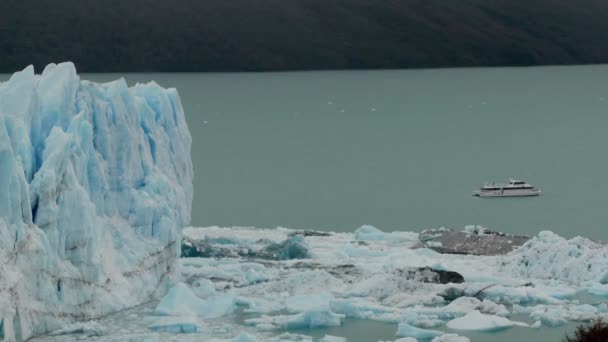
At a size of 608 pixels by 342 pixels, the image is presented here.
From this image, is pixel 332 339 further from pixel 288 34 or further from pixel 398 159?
pixel 288 34

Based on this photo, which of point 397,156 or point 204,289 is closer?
point 204,289

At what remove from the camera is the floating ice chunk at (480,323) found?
12.4 meters

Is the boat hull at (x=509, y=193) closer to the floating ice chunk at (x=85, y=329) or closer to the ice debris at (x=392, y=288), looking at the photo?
the ice debris at (x=392, y=288)

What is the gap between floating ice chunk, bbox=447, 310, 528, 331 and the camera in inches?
488

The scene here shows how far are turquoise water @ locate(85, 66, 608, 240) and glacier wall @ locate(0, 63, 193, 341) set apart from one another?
584 centimetres

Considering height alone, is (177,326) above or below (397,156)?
below

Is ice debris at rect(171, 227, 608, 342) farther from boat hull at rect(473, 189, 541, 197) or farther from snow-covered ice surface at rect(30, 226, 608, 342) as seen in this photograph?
boat hull at rect(473, 189, 541, 197)

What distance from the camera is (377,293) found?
1362cm

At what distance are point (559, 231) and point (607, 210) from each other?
257 cm

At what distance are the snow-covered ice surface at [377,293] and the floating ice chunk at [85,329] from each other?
0.14 m

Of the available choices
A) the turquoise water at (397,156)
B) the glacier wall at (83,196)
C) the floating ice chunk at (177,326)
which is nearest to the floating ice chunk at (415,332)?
the floating ice chunk at (177,326)

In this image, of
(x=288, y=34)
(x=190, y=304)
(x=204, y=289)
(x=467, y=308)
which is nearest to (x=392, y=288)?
(x=467, y=308)

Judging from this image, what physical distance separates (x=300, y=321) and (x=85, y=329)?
6.28 feet

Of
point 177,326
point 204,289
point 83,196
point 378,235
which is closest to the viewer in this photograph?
point 177,326
